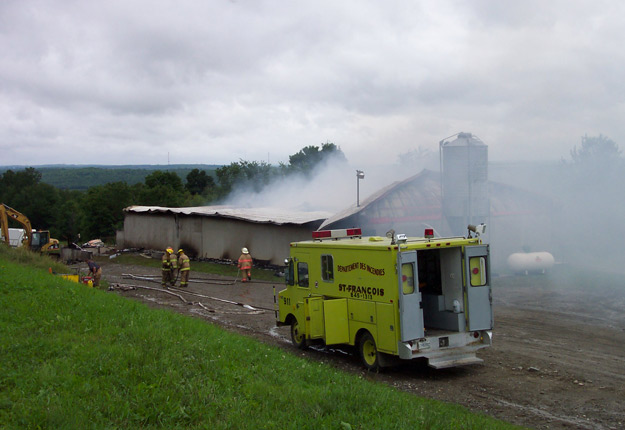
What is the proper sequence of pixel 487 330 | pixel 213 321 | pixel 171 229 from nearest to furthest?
pixel 487 330
pixel 213 321
pixel 171 229

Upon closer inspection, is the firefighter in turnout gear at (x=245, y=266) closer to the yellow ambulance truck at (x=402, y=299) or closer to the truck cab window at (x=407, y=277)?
the yellow ambulance truck at (x=402, y=299)

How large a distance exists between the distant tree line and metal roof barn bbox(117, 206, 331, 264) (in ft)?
62.0

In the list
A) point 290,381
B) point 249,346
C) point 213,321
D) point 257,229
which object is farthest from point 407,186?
point 290,381

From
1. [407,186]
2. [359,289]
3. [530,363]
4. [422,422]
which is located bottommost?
[530,363]

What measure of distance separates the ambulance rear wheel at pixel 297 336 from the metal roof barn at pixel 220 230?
46.0ft

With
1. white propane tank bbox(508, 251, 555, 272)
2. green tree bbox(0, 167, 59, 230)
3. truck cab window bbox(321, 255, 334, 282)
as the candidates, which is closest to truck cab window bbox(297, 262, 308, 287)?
truck cab window bbox(321, 255, 334, 282)

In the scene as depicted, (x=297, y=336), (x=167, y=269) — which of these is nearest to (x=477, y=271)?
(x=297, y=336)

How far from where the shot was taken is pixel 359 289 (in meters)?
11.5

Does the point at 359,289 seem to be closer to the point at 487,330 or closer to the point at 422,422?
the point at 487,330

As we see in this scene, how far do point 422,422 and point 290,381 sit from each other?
7.47ft

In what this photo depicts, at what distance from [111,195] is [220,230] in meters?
40.5

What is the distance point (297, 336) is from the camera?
13.6 m

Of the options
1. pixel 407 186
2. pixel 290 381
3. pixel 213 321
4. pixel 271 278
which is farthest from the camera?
pixel 407 186

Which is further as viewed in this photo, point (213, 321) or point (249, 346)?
point (213, 321)
